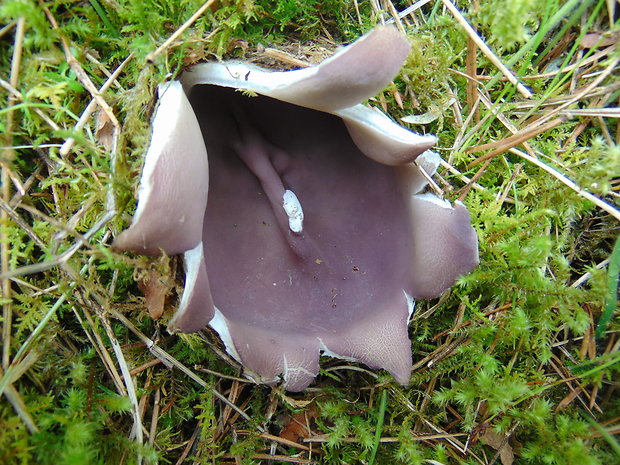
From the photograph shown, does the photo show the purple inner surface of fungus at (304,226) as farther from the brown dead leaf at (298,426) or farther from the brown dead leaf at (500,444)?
the brown dead leaf at (500,444)

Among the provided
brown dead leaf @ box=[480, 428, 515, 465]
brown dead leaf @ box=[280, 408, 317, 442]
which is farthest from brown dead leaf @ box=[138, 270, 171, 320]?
brown dead leaf @ box=[480, 428, 515, 465]

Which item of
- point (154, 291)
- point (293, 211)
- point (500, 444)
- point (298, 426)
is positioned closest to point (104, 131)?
point (154, 291)

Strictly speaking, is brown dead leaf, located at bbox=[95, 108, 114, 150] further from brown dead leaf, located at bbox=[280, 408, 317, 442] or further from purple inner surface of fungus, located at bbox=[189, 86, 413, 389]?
brown dead leaf, located at bbox=[280, 408, 317, 442]

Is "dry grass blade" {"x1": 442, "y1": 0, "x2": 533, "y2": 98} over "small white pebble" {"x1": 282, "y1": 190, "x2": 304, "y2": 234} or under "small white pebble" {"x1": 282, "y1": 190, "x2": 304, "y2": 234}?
over

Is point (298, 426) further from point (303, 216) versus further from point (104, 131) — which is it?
point (104, 131)

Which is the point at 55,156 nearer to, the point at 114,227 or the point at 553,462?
the point at 114,227

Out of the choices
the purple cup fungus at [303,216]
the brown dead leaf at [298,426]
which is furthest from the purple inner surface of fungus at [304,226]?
the brown dead leaf at [298,426]
